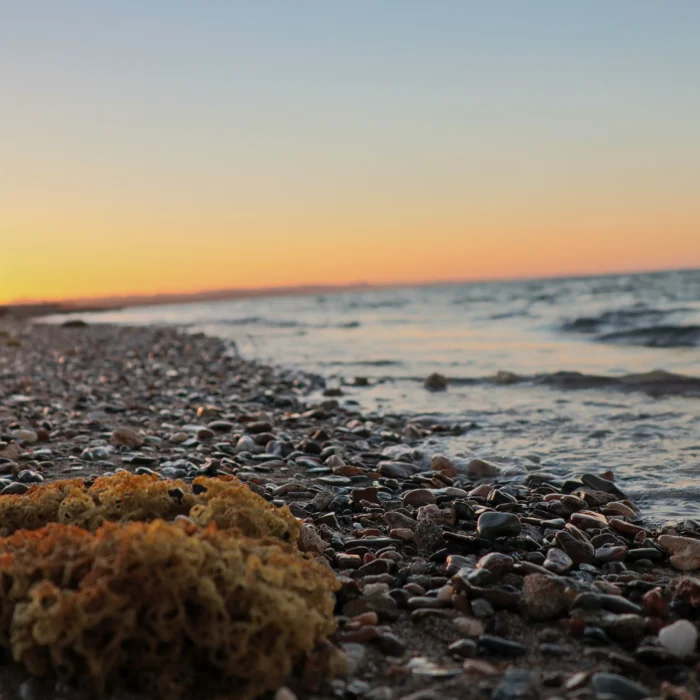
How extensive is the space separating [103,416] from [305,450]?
305 cm

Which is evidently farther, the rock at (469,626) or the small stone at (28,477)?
the small stone at (28,477)

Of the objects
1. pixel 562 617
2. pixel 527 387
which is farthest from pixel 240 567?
pixel 527 387

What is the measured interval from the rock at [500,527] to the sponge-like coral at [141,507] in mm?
1195

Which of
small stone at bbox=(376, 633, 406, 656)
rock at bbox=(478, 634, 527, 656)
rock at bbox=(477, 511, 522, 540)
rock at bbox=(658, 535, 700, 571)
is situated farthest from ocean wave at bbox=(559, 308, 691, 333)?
small stone at bbox=(376, 633, 406, 656)

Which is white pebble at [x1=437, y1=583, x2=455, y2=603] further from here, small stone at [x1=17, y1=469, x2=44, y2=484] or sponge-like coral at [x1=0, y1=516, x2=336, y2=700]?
small stone at [x1=17, y1=469, x2=44, y2=484]

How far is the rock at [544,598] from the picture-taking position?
9.95 feet

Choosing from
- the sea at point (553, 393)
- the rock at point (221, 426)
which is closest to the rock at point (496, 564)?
the sea at point (553, 393)

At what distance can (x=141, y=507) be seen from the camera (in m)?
3.35

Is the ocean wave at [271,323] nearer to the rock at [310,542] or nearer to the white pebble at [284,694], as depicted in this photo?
the rock at [310,542]

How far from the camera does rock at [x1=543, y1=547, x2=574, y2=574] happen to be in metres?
3.56

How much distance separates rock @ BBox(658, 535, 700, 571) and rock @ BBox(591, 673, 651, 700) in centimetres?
139

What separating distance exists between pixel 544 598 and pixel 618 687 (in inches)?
25.0

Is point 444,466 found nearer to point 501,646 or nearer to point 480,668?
point 501,646

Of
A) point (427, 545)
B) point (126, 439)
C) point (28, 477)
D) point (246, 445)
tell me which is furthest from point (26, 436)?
point (427, 545)
